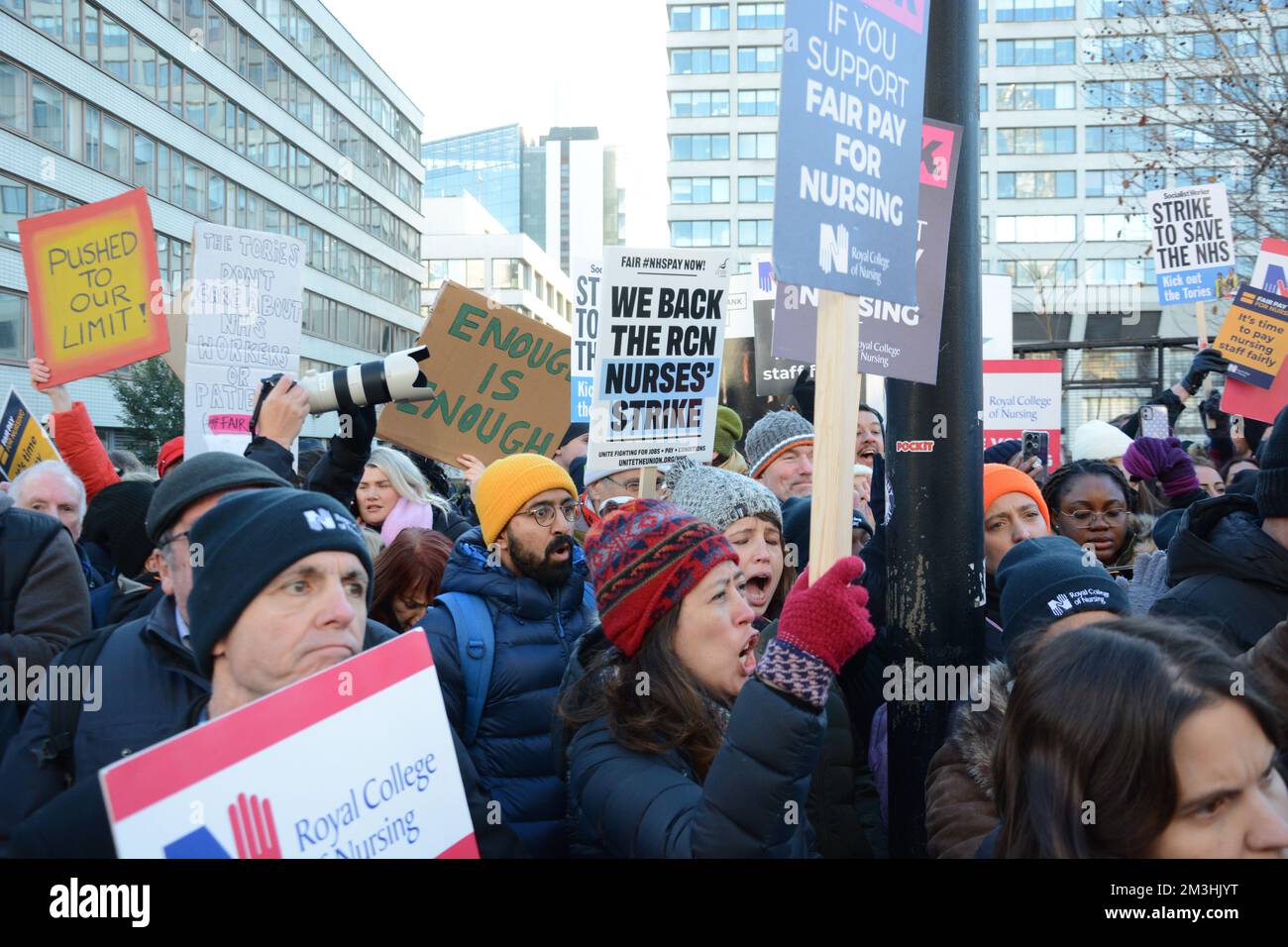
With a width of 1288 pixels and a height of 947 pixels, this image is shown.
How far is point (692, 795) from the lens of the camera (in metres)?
2.41

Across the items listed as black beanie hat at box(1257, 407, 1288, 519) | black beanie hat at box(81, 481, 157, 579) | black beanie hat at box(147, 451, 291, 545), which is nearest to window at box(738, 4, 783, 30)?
black beanie hat at box(81, 481, 157, 579)

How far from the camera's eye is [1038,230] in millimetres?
66250

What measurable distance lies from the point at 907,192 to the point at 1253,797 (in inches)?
67.4

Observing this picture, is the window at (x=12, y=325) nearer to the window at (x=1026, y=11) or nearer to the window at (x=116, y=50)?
the window at (x=116, y=50)

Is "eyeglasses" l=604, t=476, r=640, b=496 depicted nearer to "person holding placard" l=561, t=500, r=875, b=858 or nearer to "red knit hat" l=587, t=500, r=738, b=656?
"person holding placard" l=561, t=500, r=875, b=858

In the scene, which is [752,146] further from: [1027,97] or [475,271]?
[475,271]

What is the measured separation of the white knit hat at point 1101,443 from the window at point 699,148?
65831 millimetres

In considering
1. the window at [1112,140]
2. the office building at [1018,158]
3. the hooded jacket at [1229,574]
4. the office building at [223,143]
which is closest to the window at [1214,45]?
the hooded jacket at [1229,574]

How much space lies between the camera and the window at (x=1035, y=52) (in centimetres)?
6506

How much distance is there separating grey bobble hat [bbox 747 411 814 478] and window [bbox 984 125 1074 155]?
65.9 meters

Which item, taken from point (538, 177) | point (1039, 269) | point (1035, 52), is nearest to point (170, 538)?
point (1039, 269)

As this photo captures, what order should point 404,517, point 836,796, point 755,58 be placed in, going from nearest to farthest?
point 836,796, point 404,517, point 755,58

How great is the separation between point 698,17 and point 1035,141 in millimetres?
20959

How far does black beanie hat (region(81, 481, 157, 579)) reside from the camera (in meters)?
4.71
